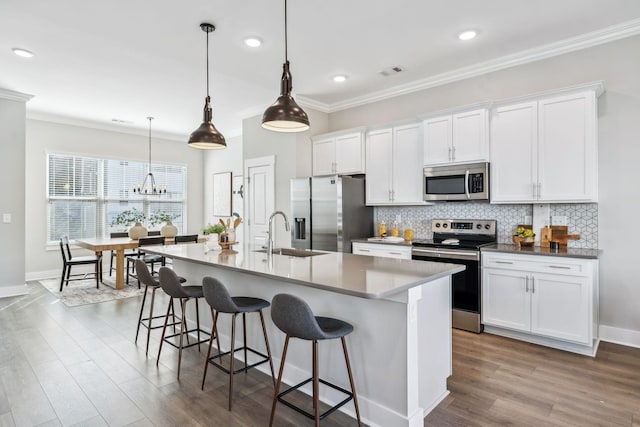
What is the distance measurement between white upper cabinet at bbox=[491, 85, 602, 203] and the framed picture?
5.87 meters

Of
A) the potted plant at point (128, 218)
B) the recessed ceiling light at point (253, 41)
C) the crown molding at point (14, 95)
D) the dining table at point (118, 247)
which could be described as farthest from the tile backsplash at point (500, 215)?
the crown molding at point (14, 95)

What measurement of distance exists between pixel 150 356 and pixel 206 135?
2061mm

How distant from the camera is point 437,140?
4.24m

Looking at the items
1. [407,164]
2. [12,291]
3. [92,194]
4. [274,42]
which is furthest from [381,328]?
[92,194]

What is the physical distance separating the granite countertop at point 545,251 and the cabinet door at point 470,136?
0.97 m

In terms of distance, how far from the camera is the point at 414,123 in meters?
4.53

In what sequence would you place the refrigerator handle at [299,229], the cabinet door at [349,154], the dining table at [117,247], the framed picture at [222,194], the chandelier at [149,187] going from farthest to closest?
the framed picture at [222,194], the chandelier at [149,187], the dining table at [117,247], the refrigerator handle at [299,229], the cabinet door at [349,154]

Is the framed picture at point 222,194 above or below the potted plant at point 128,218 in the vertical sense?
above

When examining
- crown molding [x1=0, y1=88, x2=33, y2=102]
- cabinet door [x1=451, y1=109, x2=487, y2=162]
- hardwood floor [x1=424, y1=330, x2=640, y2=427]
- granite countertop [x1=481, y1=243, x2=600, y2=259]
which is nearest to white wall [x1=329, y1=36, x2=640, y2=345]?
granite countertop [x1=481, y1=243, x2=600, y2=259]

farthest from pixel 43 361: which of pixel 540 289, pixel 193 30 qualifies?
pixel 540 289

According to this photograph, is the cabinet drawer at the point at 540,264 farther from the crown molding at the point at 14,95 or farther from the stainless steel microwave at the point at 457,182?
the crown molding at the point at 14,95

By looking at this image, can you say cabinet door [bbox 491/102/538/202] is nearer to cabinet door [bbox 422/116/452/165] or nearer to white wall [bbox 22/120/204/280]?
cabinet door [bbox 422/116/452/165]

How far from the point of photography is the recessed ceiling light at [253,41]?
11.8ft

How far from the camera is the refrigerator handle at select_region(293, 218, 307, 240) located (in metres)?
5.20
